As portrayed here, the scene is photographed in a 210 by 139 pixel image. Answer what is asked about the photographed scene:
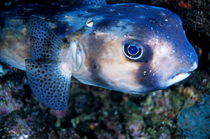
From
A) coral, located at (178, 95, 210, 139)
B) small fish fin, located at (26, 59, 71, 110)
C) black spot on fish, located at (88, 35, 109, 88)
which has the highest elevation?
black spot on fish, located at (88, 35, 109, 88)

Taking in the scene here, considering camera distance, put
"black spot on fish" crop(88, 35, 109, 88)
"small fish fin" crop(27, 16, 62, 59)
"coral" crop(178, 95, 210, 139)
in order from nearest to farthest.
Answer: "black spot on fish" crop(88, 35, 109, 88)
"small fish fin" crop(27, 16, 62, 59)
"coral" crop(178, 95, 210, 139)

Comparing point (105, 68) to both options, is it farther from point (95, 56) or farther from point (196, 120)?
point (196, 120)

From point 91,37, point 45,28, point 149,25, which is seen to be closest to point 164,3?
point 149,25

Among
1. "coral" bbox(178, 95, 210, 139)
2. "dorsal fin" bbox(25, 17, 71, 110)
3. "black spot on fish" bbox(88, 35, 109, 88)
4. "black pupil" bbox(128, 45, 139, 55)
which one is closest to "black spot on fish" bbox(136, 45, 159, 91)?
"black pupil" bbox(128, 45, 139, 55)

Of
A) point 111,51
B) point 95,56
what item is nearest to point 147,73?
point 111,51

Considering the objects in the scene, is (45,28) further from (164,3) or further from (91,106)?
(91,106)

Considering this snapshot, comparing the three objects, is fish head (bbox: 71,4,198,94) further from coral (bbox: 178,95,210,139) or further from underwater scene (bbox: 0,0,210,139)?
coral (bbox: 178,95,210,139)

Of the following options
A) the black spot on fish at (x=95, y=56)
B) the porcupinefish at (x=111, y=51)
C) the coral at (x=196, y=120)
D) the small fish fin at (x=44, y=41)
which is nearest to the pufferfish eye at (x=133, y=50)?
the porcupinefish at (x=111, y=51)
